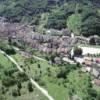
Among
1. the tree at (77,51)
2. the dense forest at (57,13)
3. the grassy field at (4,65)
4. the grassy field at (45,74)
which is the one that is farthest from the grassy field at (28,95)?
the dense forest at (57,13)

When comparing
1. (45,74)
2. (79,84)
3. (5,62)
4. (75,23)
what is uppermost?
(79,84)

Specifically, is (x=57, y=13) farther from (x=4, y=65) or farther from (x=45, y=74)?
(x=45, y=74)

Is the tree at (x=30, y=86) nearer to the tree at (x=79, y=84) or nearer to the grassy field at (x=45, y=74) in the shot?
the grassy field at (x=45, y=74)

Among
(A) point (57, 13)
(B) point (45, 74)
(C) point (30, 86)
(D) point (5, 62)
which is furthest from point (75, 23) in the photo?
(C) point (30, 86)

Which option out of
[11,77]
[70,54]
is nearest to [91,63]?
[70,54]

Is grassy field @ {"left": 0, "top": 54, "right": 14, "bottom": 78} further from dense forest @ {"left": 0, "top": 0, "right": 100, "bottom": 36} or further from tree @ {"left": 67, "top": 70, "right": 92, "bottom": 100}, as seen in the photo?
dense forest @ {"left": 0, "top": 0, "right": 100, "bottom": 36}

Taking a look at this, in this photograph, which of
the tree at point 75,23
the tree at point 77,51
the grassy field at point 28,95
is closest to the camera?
the grassy field at point 28,95

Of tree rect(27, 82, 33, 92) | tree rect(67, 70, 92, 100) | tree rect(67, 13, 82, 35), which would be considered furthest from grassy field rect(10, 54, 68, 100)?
tree rect(67, 13, 82, 35)

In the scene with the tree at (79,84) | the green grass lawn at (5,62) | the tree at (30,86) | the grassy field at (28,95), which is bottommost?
the green grass lawn at (5,62)

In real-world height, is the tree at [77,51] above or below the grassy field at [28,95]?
below
